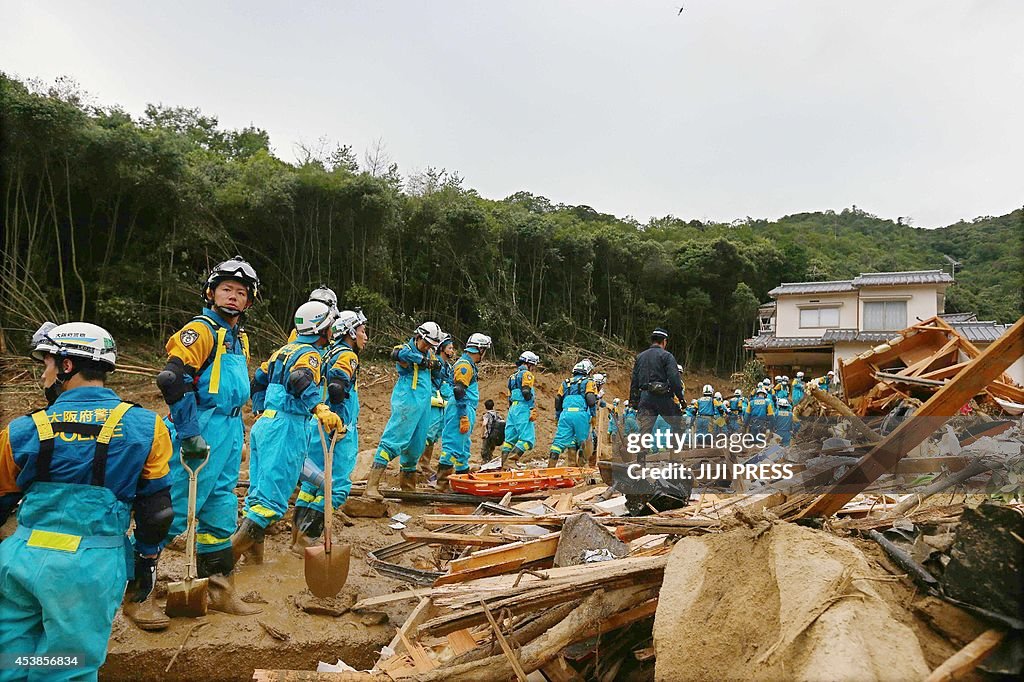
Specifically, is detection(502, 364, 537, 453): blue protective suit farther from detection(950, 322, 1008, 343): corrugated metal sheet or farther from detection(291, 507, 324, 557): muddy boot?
detection(950, 322, 1008, 343): corrugated metal sheet

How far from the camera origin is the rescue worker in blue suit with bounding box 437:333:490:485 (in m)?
9.72

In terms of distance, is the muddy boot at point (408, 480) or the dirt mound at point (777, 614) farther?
the muddy boot at point (408, 480)

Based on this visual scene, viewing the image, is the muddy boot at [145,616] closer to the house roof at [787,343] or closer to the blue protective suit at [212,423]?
the blue protective suit at [212,423]

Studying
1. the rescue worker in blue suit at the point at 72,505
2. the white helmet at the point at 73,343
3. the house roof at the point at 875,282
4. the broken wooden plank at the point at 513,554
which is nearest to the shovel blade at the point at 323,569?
the broken wooden plank at the point at 513,554

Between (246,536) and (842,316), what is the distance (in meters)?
29.5

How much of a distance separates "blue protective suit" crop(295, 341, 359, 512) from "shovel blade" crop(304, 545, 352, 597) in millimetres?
1174

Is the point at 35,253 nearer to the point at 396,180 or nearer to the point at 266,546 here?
the point at 396,180

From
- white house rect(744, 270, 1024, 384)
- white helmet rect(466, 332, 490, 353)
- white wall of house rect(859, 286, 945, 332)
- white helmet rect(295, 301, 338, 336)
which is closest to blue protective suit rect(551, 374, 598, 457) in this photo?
white helmet rect(466, 332, 490, 353)

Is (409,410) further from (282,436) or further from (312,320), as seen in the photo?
(282,436)

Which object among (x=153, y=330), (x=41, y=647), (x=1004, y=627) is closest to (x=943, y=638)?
(x=1004, y=627)

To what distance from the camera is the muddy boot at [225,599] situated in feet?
13.6

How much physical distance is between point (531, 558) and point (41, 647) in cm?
247

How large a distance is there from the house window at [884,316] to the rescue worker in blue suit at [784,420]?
1185 cm

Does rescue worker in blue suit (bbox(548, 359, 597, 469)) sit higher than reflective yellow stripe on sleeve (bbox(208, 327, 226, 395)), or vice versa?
reflective yellow stripe on sleeve (bbox(208, 327, 226, 395))
